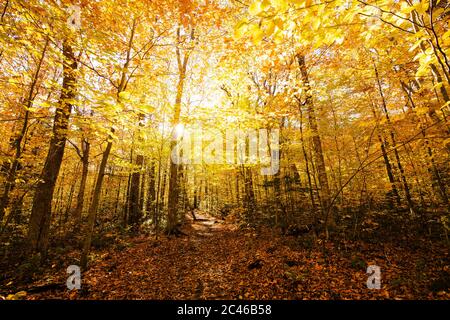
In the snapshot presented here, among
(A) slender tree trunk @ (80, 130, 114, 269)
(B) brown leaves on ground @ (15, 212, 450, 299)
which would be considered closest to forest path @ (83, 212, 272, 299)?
(B) brown leaves on ground @ (15, 212, 450, 299)

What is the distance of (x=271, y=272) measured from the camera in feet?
20.9

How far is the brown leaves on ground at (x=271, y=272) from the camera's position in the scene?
5.20 meters

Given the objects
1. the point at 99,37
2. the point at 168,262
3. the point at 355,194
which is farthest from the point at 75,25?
the point at 355,194

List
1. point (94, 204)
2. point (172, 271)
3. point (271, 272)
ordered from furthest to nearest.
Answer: point (172, 271) < point (94, 204) < point (271, 272)

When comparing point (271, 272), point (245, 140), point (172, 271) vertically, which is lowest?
point (172, 271)

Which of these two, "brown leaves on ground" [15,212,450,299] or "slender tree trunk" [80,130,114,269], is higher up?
"slender tree trunk" [80,130,114,269]

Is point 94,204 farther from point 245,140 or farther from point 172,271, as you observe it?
point 245,140

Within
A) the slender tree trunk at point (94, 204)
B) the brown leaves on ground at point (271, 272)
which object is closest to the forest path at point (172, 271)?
the brown leaves on ground at point (271, 272)

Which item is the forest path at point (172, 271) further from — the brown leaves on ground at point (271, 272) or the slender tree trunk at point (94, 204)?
the slender tree trunk at point (94, 204)

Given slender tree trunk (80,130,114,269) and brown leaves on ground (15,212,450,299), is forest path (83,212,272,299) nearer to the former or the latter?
brown leaves on ground (15,212,450,299)

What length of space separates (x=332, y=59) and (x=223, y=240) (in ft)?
34.9

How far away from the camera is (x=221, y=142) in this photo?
1320cm

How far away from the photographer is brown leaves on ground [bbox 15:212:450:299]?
520 cm

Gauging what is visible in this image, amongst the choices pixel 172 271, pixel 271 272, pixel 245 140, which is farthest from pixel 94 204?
pixel 245 140
